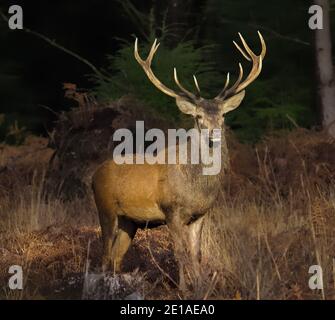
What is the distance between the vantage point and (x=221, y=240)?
9.18 m

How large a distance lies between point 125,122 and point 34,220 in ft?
9.50

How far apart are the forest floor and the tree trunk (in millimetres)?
977

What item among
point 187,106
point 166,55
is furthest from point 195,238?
point 166,55

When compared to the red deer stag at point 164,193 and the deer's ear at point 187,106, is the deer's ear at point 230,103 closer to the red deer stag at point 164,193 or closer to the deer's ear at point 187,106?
the red deer stag at point 164,193

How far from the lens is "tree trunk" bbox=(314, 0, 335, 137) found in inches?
609

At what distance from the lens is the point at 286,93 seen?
19.0 m

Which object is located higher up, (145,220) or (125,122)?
(125,122)

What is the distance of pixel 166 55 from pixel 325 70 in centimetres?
264

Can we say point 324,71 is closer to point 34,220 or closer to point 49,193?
point 49,193

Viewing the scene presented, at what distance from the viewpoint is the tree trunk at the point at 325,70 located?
1547 cm

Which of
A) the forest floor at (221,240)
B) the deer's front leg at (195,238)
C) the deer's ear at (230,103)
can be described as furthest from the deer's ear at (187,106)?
the forest floor at (221,240)

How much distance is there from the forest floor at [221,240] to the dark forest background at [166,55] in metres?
1.06
